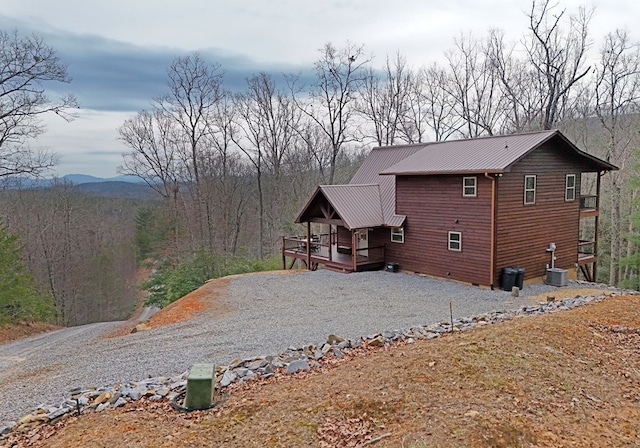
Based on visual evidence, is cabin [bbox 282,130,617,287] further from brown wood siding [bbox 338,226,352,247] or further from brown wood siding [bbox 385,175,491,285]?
brown wood siding [bbox 338,226,352,247]

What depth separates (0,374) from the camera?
8.98m

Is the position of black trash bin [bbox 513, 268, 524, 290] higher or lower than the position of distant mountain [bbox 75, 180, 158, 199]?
lower

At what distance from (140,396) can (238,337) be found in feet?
11.4

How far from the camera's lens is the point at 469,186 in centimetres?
1448

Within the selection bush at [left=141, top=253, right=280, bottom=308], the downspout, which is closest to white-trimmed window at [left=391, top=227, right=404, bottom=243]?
the downspout

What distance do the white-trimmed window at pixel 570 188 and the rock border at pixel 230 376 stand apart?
31.0 feet

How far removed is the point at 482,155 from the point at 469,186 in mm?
1327

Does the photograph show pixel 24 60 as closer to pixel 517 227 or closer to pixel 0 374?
pixel 0 374

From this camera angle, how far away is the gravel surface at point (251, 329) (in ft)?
23.5

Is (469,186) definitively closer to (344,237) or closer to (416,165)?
(416,165)

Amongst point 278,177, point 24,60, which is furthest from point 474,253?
point 278,177

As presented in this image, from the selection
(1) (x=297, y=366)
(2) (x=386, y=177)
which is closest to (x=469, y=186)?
(2) (x=386, y=177)

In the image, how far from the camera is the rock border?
17.3 ft

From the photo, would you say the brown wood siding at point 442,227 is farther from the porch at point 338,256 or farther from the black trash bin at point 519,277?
the black trash bin at point 519,277
